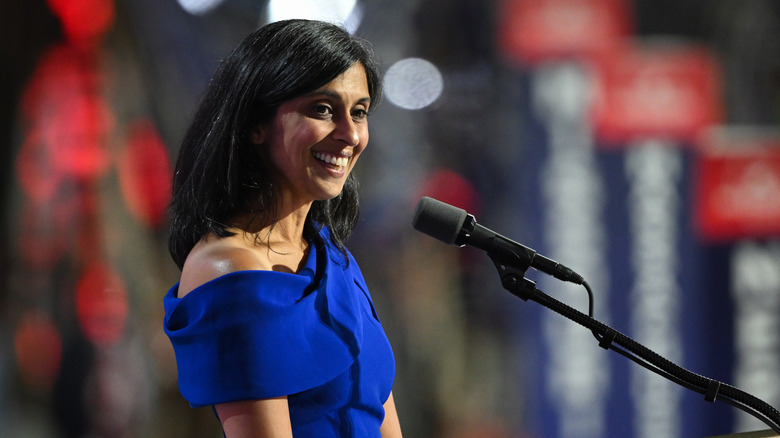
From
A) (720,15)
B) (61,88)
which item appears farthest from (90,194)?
(720,15)

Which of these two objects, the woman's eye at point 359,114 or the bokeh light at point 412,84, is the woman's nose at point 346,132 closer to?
the woman's eye at point 359,114

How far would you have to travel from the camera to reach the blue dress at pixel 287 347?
0.97 m

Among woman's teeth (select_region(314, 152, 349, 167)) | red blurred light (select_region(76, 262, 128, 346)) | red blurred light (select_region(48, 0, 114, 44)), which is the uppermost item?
woman's teeth (select_region(314, 152, 349, 167))

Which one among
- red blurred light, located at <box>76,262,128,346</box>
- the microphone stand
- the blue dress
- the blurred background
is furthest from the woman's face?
red blurred light, located at <box>76,262,128,346</box>

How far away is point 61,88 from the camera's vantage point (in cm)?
222

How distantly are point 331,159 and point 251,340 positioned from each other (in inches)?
12.2

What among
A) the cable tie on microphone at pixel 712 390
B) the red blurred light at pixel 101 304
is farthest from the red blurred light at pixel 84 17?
the cable tie on microphone at pixel 712 390

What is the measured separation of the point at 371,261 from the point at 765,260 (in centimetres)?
181

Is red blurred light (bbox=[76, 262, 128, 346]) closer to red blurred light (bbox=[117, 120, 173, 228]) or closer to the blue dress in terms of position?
red blurred light (bbox=[117, 120, 173, 228])

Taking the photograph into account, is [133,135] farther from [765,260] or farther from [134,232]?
[765,260]

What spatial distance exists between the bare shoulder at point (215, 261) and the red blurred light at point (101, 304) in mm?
1347

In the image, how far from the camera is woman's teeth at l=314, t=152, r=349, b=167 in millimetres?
1117

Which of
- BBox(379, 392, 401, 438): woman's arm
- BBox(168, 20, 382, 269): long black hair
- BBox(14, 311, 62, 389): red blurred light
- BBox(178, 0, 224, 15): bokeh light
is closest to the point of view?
BBox(168, 20, 382, 269): long black hair

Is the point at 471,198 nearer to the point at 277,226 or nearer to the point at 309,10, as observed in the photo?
the point at 309,10
